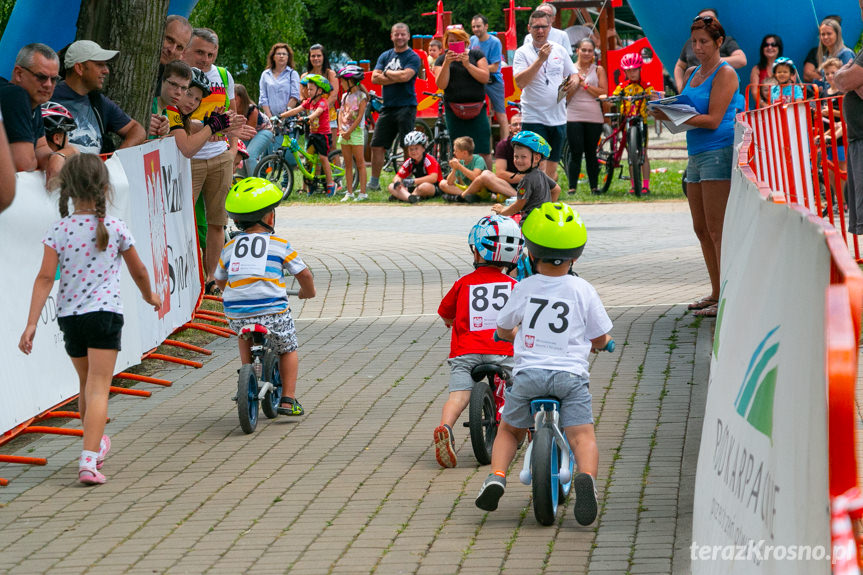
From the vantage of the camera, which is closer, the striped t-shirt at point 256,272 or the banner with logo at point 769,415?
the banner with logo at point 769,415

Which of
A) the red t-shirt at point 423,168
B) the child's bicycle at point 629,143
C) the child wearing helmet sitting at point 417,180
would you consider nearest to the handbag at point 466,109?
the child wearing helmet sitting at point 417,180

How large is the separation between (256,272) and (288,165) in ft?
45.0

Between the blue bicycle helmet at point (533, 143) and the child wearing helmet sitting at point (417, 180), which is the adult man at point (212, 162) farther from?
the child wearing helmet sitting at point (417, 180)

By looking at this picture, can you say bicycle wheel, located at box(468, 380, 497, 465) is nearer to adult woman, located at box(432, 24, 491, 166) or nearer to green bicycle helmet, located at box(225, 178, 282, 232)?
green bicycle helmet, located at box(225, 178, 282, 232)

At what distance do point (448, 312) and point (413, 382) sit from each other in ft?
6.62

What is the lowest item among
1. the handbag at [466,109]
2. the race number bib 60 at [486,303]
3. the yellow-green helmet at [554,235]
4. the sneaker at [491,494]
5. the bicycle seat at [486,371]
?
the sneaker at [491,494]

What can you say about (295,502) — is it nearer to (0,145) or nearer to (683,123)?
(0,145)

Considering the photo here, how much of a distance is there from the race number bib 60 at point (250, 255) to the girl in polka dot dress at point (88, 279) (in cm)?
103

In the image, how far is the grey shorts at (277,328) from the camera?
7.34 m

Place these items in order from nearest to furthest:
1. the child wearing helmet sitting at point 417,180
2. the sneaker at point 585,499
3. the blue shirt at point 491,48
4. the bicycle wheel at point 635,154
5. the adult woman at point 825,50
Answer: the sneaker at point 585,499
the adult woman at point 825,50
the bicycle wheel at point 635,154
the child wearing helmet sitting at point 417,180
the blue shirt at point 491,48

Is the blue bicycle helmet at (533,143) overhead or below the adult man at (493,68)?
below

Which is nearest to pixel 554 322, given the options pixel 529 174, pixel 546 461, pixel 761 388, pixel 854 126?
pixel 546 461

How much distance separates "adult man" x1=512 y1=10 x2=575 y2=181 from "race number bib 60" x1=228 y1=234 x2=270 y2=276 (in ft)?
29.4

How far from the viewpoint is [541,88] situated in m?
16.1
